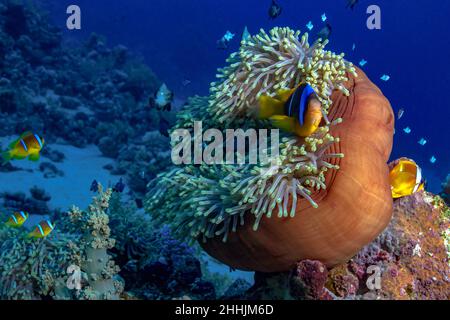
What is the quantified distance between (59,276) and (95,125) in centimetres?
740

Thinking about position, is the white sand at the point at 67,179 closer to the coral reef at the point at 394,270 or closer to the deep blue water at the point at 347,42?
the coral reef at the point at 394,270

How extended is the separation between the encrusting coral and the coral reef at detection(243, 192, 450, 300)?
14cm

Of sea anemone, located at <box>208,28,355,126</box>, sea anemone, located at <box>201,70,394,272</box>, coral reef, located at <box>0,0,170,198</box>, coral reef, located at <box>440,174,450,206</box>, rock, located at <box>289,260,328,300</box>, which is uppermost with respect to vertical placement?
coral reef, located at <box>0,0,170,198</box>

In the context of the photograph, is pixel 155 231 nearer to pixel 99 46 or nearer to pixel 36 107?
pixel 36 107

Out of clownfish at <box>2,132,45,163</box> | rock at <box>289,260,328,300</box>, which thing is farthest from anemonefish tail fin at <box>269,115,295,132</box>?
clownfish at <box>2,132,45,163</box>

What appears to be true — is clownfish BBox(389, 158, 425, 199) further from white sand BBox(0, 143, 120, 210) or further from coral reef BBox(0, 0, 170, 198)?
coral reef BBox(0, 0, 170, 198)

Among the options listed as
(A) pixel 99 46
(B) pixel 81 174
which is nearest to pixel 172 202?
(B) pixel 81 174

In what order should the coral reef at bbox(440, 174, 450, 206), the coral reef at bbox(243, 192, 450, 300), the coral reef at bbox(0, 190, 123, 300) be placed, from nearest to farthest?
the coral reef at bbox(243, 192, 450, 300)
the coral reef at bbox(0, 190, 123, 300)
the coral reef at bbox(440, 174, 450, 206)

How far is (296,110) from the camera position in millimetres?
2051

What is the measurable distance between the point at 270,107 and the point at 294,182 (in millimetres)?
450

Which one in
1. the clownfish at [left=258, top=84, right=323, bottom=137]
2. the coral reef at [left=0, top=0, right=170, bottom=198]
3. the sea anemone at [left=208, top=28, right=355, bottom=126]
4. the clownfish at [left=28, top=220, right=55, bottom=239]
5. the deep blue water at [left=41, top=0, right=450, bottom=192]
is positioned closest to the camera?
the clownfish at [left=258, top=84, right=323, bottom=137]

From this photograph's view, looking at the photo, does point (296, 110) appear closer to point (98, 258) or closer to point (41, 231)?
point (98, 258)

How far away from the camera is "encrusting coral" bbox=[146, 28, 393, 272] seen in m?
2.07

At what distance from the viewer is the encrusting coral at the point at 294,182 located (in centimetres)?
207
